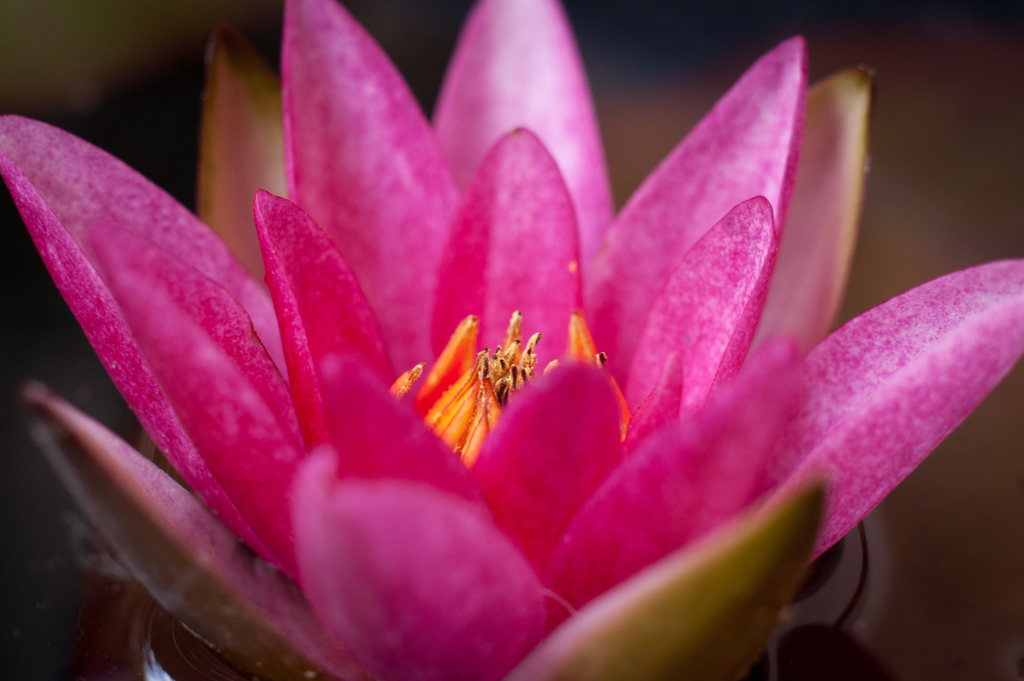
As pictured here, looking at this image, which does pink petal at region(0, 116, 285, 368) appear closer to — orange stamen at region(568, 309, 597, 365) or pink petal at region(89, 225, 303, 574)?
pink petal at region(89, 225, 303, 574)

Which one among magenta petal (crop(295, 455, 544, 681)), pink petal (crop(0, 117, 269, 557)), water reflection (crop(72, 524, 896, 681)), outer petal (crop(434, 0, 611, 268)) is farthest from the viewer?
outer petal (crop(434, 0, 611, 268))

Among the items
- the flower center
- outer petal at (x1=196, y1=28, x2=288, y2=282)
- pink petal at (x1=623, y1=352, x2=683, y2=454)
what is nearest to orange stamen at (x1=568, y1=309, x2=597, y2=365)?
the flower center

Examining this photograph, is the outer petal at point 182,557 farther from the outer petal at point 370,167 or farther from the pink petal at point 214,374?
the outer petal at point 370,167

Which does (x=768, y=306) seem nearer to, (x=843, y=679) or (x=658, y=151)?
(x=843, y=679)

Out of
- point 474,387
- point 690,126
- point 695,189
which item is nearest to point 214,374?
point 474,387

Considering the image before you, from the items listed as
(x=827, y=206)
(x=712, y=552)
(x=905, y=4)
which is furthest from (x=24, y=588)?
(x=905, y=4)

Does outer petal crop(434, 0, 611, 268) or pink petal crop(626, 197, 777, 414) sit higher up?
outer petal crop(434, 0, 611, 268)

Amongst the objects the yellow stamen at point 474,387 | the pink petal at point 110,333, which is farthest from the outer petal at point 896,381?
the pink petal at point 110,333

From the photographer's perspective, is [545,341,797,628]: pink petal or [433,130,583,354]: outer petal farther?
[433,130,583,354]: outer petal
